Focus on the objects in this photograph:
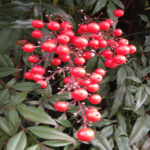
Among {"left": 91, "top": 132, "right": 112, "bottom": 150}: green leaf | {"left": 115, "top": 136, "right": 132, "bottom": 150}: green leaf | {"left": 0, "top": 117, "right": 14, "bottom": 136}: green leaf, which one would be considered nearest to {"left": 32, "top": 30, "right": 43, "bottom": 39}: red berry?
{"left": 0, "top": 117, "right": 14, "bottom": 136}: green leaf

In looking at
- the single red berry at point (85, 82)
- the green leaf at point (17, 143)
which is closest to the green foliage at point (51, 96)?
the green leaf at point (17, 143)

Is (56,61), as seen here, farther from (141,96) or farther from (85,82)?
(141,96)

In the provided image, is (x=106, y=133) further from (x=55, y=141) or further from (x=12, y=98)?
(x=12, y=98)

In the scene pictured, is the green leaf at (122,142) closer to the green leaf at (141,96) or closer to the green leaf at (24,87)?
the green leaf at (141,96)

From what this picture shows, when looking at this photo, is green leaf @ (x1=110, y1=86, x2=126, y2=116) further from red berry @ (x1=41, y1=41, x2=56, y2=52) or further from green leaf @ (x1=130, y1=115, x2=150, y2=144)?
red berry @ (x1=41, y1=41, x2=56, y2=52)

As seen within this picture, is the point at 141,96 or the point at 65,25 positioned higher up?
the point at 65,25

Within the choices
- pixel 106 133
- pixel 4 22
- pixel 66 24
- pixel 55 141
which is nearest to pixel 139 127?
pixel 106 133

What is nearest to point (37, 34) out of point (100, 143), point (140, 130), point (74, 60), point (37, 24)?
point (37, 24)
